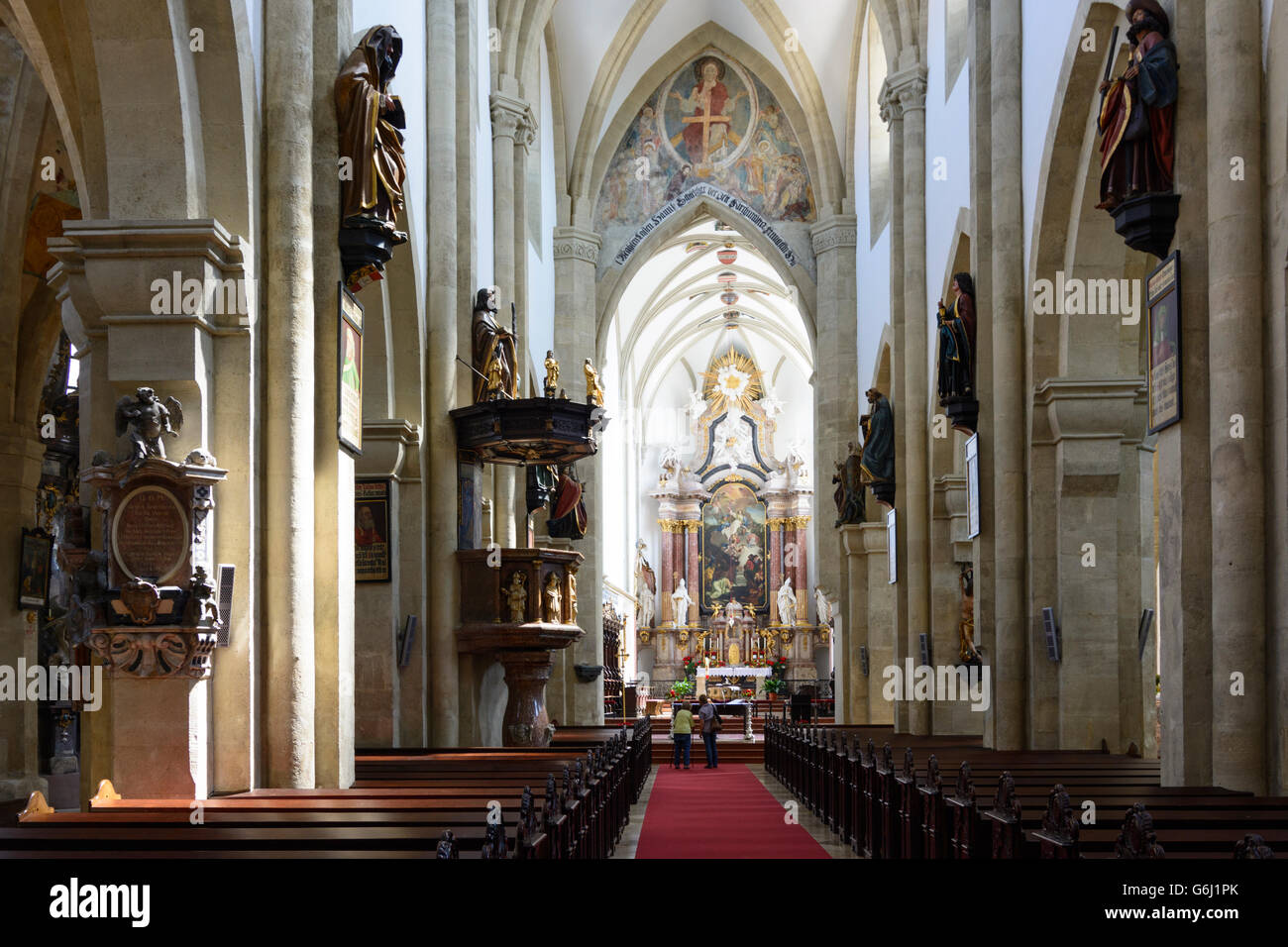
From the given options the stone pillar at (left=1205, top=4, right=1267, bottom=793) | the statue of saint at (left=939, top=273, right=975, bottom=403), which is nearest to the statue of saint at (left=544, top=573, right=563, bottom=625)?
the statue of saint at (left=939, top=273, right=975, bottom=403)

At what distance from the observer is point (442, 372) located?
14.9m

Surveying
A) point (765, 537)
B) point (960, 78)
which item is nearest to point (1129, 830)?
point (960, 78)

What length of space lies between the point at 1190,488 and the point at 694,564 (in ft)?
129

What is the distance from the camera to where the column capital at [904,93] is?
19.5m

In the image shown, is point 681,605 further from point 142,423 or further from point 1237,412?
Answer: point 142,423

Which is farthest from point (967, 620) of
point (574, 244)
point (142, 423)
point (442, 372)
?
point (574, 244)

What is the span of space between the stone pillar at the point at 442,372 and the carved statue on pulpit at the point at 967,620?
630 cm

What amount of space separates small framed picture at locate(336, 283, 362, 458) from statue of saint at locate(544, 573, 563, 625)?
5453 millimetres

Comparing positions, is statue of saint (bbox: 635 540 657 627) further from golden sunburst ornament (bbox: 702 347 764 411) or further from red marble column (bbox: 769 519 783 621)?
golden sunburst ornament (bbox: 702 347 764 411)

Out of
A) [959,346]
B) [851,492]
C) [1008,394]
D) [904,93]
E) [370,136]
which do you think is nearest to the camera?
[370,136]

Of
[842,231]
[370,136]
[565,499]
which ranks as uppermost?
[842,231]

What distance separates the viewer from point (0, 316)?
13281 mm

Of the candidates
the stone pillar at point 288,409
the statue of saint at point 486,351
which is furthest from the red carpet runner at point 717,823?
the statue of saint at point 486,351

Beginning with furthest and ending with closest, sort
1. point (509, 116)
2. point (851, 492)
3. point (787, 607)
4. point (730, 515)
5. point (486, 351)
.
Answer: point (730, 515) → point (787, 607) → point (851, 492) → point (509, 116) → point (486, 351)
